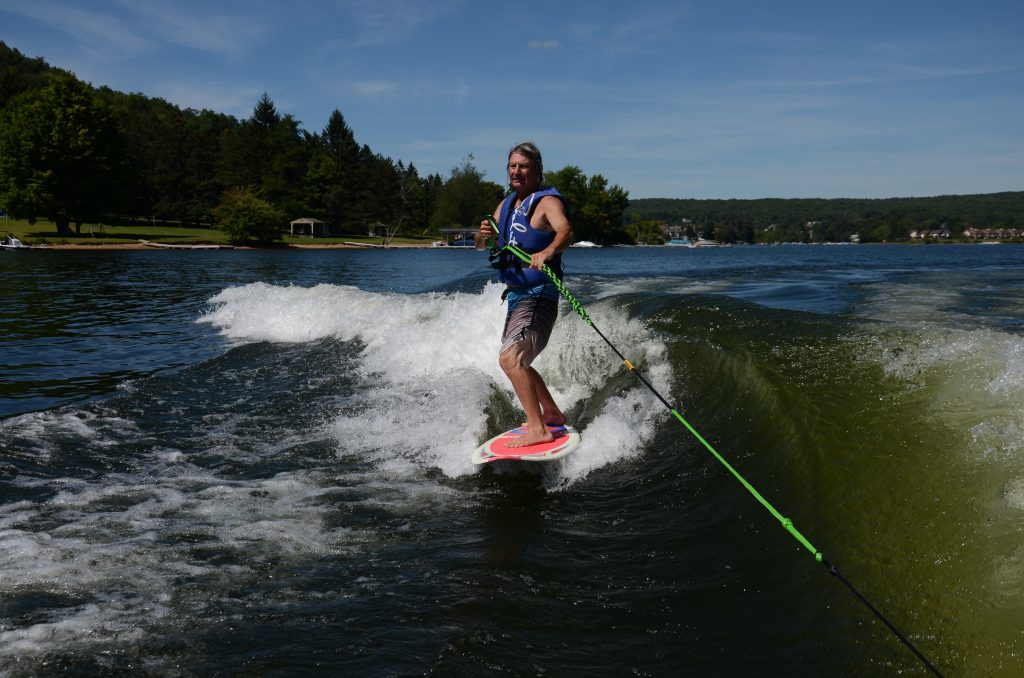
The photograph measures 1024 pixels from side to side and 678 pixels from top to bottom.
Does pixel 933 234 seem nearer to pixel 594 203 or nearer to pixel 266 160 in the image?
pixel 594 203

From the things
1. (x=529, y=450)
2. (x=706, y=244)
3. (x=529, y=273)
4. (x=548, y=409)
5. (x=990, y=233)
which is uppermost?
(x=706, y=244)

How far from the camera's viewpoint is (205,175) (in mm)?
106250

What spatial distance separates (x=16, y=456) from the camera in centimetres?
587

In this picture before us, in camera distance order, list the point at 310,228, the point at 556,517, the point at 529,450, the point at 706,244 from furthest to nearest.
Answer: the point at 706,244 < the point at 310,228 < the point at 529,450 < the point at 556,517

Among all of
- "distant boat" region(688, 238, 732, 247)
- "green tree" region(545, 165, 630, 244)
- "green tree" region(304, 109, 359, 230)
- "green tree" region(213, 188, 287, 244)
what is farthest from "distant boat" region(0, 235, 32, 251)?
"distant boat" region(688, 238, 732, 247)

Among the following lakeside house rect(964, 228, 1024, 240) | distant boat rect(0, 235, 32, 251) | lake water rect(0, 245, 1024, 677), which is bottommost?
lake water rect(0, 245, 1024, 677)

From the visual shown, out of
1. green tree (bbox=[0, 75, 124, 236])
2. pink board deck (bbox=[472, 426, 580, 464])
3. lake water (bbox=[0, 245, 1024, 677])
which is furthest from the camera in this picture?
green tree (bbox=[0, 75, 124, 236])

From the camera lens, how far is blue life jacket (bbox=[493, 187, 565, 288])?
18.3 feet

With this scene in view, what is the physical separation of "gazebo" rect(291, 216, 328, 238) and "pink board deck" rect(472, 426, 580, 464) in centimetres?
10638

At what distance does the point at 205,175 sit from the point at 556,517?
115m

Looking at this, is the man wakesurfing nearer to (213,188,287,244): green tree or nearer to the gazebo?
(213,188,287,244): green tree

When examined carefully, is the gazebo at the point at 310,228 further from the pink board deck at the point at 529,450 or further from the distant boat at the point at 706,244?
the pink board deck at the point at 529,450

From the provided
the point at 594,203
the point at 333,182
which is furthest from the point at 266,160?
the point at 594,203

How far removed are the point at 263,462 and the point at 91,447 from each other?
5.51ft
